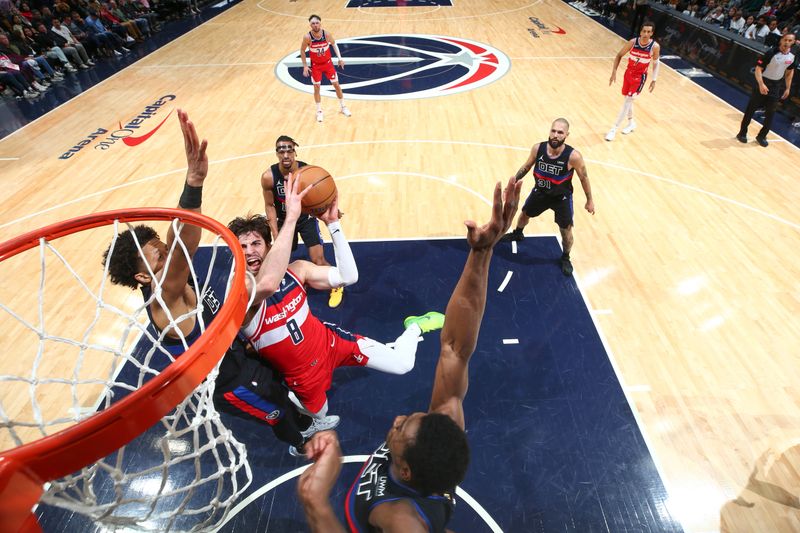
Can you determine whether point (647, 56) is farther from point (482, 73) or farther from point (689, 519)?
point (689, 519)

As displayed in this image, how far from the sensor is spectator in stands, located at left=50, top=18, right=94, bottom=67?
1191cm

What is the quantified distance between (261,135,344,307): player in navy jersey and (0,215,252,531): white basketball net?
2.74ft

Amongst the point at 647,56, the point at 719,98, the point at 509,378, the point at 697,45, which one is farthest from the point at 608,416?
the point at 697,45

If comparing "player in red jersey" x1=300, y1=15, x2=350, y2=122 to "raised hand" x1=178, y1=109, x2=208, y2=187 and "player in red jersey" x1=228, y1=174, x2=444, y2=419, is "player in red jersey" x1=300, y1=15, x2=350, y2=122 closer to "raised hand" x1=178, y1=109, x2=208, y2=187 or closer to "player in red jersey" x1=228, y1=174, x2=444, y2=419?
"player in red jersey" x1=228, y1=174, x2=444, y2=419

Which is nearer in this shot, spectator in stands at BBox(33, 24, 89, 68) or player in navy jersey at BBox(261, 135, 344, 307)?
player in navy jersey at BBox(261, 135, 344, 307)

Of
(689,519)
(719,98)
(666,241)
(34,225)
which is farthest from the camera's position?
(719,98)

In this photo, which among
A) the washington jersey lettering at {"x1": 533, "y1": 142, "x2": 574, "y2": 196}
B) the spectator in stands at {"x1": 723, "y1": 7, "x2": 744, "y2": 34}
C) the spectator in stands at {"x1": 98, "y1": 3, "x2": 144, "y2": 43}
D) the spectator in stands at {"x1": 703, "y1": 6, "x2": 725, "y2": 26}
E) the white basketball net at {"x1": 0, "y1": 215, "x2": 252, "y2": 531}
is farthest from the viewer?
the spectator in stands at {"x1": 98, "y1": 3, "x2": 144, "y2": 43}

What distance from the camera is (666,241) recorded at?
5582 mm

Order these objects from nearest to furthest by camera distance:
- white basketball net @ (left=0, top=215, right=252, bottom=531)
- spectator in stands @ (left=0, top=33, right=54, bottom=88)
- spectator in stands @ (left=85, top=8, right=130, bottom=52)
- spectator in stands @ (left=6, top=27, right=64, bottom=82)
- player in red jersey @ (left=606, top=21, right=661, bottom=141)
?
white basketball net @ (left=0, top=215, right=252, bottom=531) → player in red jersey @ (left=606, top=21, right=661, bottom=141) → spectator in stands @ (left=0, top=33, right=54, bottom=88) → spectator in stands @ (left=6, top=27, right=64, bottom=82) → spectator in stands @ (left=85, top=8, right=130, bottom=52)

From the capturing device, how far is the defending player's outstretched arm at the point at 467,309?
184 cm

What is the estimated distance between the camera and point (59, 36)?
11891 mm

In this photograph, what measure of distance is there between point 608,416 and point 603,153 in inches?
206

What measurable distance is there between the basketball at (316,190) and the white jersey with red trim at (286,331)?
73 cm

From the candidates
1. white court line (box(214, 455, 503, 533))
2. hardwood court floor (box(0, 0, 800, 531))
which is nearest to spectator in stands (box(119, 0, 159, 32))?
hardwood court floor (box(0, 0, 800, 531))
